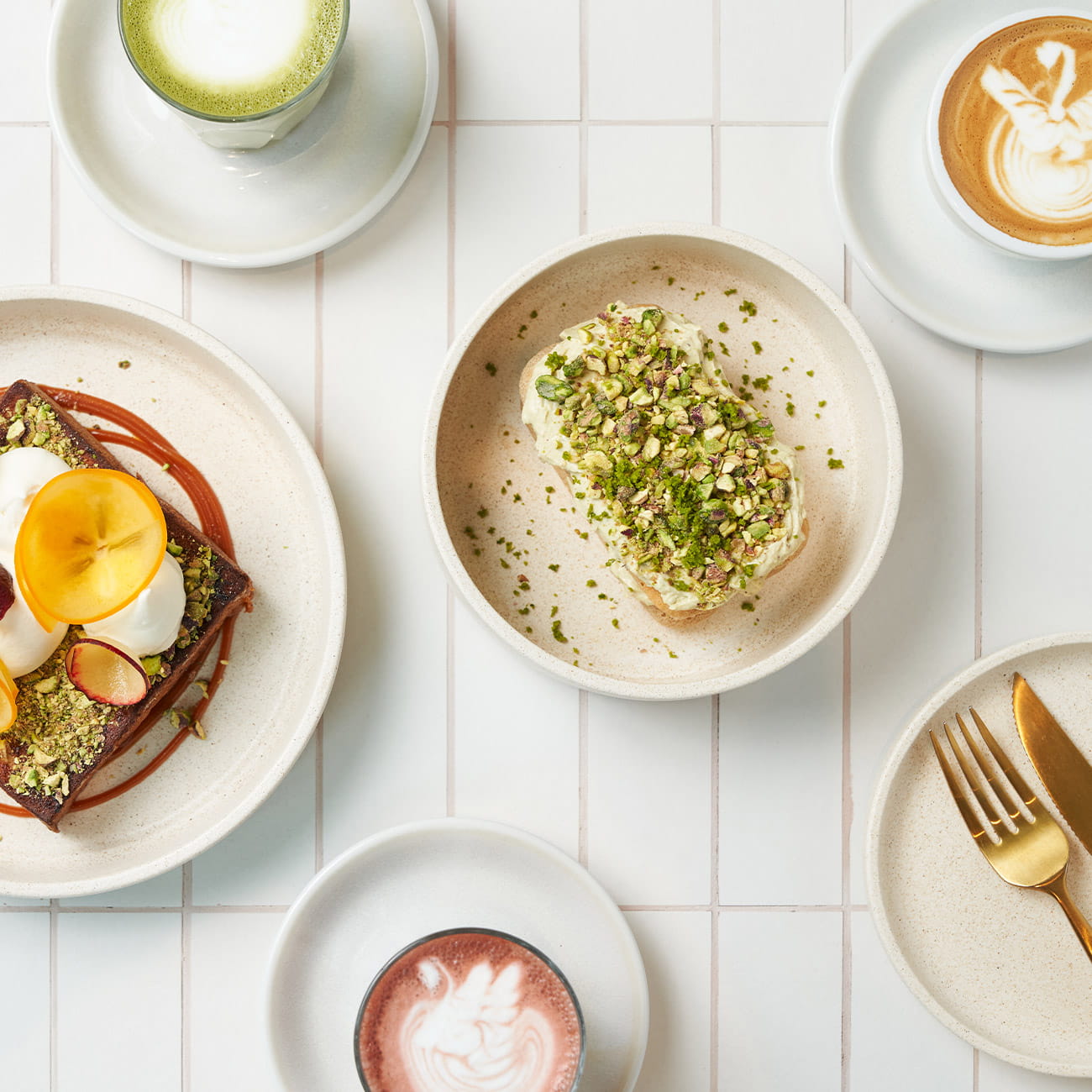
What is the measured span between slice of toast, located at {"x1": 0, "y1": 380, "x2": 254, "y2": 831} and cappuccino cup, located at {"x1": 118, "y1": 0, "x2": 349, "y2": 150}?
0.41 metres

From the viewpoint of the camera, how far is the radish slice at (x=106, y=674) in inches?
40.4

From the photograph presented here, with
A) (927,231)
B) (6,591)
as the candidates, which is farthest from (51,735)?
(927,231)

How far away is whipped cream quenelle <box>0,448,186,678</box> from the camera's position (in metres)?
1.02

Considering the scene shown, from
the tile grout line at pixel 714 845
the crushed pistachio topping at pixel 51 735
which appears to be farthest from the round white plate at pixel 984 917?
the crushed pistachio topping at pixel 51 735

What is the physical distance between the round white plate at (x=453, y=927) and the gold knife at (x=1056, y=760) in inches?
23.2

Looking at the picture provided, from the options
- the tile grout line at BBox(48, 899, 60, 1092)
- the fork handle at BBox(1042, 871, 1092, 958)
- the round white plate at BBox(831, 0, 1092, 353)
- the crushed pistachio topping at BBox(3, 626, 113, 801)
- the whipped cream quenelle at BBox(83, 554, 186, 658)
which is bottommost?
the tile grout line at BBox(48, 899, 60, 1092)

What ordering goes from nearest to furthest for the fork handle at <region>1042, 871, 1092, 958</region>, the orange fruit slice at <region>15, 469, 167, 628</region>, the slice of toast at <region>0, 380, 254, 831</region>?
the orange fruit slice at <region>15, 469, 167, 628</region> < the slice of toast at <region>0, 380, 254, 831</region> < the fork handle at <region>1042, 871, 1092, 958</region>

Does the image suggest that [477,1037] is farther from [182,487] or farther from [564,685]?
[182,487]

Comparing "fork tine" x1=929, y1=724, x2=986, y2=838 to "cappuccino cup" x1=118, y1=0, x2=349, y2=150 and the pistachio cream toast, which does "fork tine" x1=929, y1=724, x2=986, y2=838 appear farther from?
"cappuccino cup" x1=118, y1=0, x2=349, y2=150

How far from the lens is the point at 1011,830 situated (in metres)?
1.20

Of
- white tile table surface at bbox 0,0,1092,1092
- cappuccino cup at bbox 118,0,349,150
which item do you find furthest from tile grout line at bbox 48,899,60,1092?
cappuccino cup at bbox 118,0,349,150

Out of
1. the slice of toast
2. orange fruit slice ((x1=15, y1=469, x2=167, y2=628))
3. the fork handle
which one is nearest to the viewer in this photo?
orange fruit slice ((x1=15, y1=469, x2=167, y2=628))

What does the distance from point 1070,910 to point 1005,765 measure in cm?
20

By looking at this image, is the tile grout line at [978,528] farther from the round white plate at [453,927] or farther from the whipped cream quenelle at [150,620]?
the whipped cream quenelle at [150,620]
